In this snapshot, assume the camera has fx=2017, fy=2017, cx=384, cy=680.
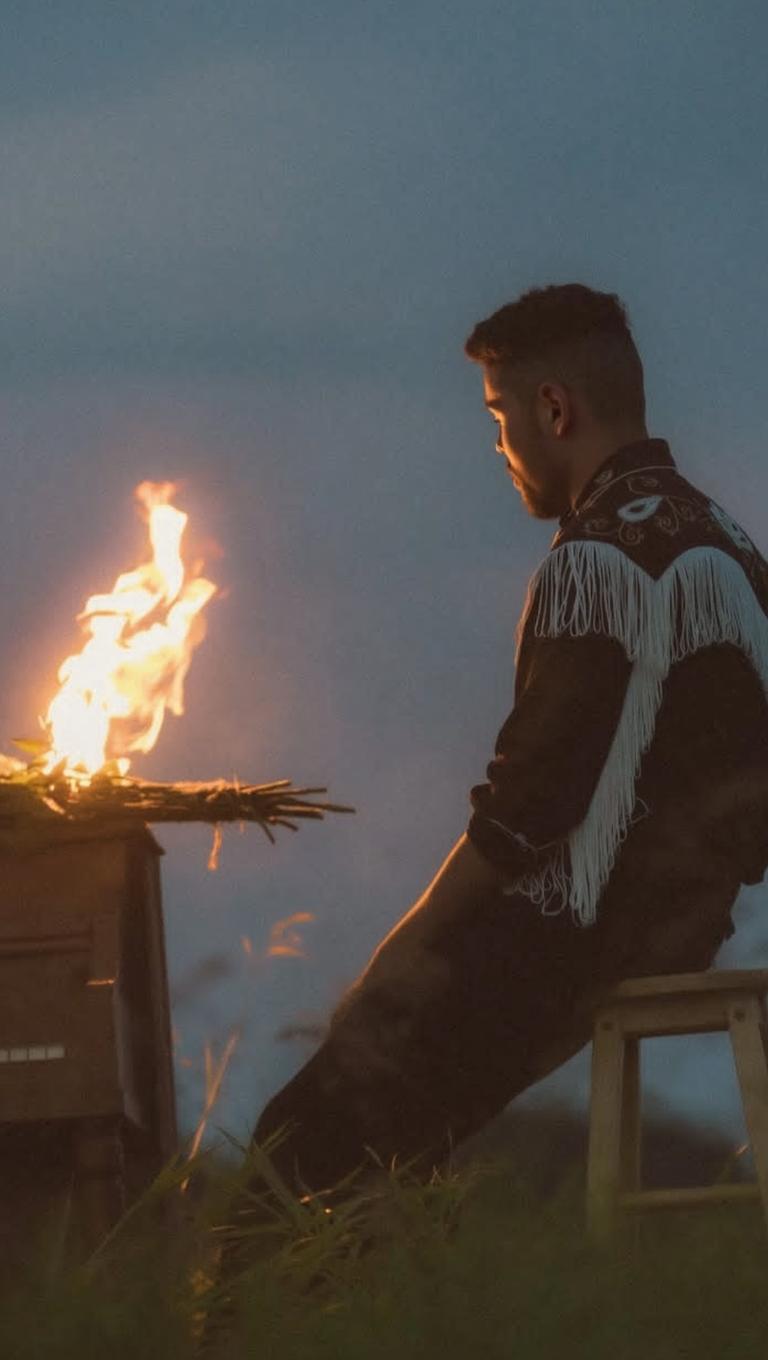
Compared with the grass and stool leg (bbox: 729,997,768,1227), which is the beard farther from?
the grass

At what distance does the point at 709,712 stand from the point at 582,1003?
0.71 metres

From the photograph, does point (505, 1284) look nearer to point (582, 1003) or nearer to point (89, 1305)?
point (89, 1305)

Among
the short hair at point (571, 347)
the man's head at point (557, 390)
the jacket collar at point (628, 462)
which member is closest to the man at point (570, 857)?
the jacket collar at point (628, 462)

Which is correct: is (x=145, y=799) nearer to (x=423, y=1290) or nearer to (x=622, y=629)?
(x=622, y=629)

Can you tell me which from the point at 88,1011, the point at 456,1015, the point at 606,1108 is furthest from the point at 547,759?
the point at 88,1011

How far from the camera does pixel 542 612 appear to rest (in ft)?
15.0

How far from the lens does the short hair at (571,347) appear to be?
4875 mm

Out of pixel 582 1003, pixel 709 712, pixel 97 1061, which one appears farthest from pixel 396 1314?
pixel 97 1061

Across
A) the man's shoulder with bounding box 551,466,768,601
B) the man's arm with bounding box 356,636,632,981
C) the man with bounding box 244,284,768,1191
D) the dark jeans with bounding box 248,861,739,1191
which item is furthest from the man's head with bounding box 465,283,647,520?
the dark jeans with bounding box 248,861,739,1191

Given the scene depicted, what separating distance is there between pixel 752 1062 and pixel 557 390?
5.39 ft

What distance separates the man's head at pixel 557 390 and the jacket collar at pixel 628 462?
0.03 metres

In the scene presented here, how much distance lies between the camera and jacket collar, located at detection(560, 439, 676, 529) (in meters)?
4.77

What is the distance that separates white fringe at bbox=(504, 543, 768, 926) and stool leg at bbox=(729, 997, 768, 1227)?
40 cm

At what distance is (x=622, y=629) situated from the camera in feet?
14.8
